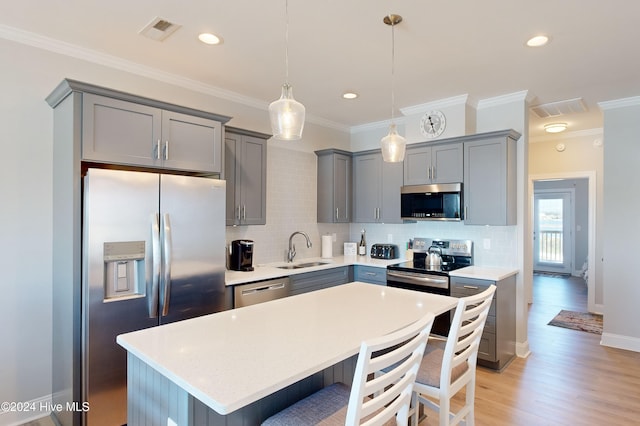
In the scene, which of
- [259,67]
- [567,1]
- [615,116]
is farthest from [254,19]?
[615,116]

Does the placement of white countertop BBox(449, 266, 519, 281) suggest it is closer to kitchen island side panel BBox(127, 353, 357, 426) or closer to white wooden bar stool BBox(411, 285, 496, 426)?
white wooden bar stool BBox(411, 285, 496, 426)

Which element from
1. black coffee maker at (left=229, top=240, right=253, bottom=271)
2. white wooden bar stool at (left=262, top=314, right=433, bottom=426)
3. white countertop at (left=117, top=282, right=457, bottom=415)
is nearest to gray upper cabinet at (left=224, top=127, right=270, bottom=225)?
black coffee maker at (left=229, top=240, right=253, bottom=271)

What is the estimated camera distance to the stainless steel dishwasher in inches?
125

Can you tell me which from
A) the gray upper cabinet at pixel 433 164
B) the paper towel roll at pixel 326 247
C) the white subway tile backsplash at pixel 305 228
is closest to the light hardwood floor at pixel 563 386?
the white subway tile backsplash at pixel 305 228

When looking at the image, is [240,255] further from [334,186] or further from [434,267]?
[434,267]

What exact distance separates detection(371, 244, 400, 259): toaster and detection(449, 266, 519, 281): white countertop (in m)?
1.03

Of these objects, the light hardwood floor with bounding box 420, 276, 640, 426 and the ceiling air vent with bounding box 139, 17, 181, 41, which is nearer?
the ceiling air vent with bounding box 139, 17, 181, 41

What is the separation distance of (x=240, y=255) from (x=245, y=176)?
31.5 inches

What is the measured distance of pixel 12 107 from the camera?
261 cm

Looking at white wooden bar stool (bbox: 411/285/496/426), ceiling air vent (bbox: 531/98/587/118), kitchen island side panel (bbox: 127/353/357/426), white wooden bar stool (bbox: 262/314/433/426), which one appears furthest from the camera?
ceiling air vent (bbox: 531/98/587/118)

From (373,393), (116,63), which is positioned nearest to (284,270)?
(116,63)

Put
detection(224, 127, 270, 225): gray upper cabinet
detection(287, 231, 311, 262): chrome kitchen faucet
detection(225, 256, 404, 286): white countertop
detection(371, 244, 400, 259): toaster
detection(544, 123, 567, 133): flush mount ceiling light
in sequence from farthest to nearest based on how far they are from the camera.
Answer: detection(544, 123, 567, 133): flush mount ceiling light, detection(371, 244, 400, 259): toaster, detection(287, 231, 311, 262): chrome kitchen faucet, detection(224, 127, 270, 225): gray upper cabinet, detection(225, 256, 404, 286): white countertop

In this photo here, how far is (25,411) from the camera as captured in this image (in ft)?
8.67

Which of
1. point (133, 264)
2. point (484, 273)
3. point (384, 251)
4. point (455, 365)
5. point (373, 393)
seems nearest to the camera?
point (373, 393)
